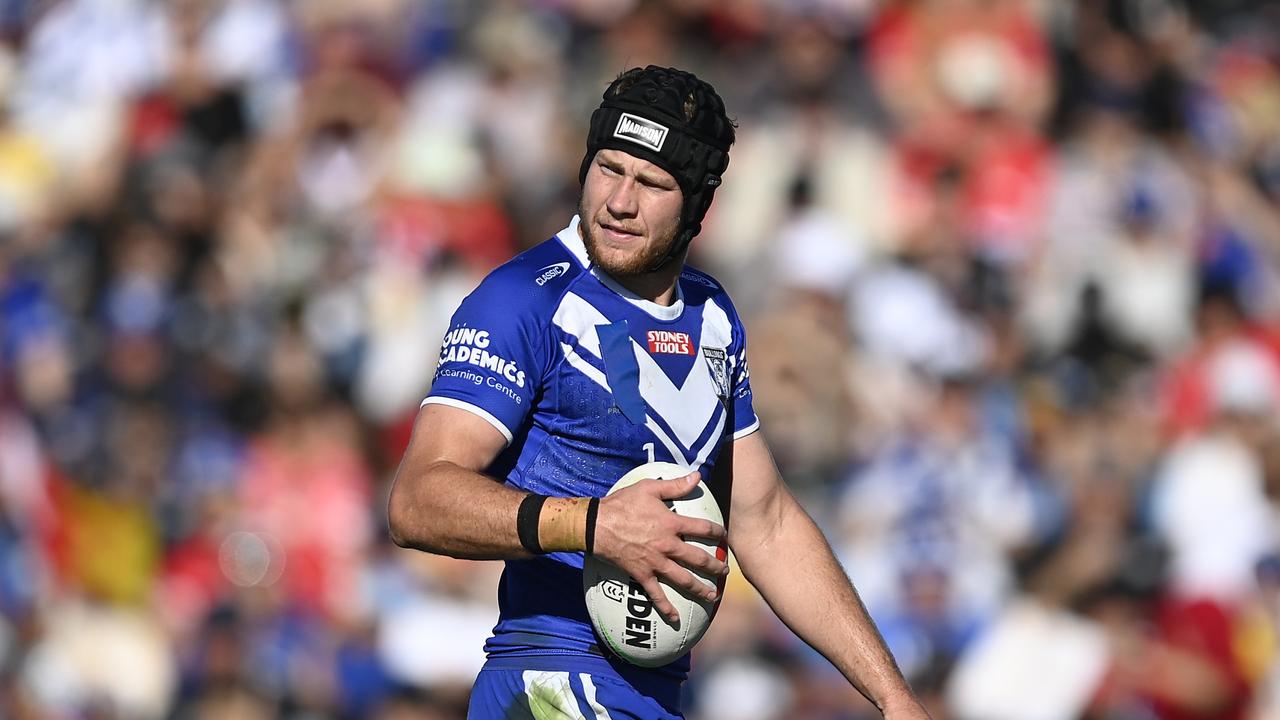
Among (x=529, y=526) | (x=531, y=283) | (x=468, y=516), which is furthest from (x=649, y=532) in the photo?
(x=531, y=283)

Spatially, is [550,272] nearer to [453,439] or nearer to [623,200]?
[623,200]

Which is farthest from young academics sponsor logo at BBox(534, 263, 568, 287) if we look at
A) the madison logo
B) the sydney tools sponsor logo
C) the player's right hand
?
the player's right hand

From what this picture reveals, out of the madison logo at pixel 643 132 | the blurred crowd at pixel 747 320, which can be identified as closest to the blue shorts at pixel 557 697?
the madison logo at pixel 643 132

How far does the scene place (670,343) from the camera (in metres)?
5.00

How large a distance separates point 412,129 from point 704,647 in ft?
15.4

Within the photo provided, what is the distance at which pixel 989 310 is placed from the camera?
36.3 ft

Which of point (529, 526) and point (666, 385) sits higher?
point (666, 385)

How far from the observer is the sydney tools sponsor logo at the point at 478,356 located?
462 centimetres

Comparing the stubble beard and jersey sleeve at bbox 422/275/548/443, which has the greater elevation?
the stubble beard

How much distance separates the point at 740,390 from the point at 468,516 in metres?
1.21

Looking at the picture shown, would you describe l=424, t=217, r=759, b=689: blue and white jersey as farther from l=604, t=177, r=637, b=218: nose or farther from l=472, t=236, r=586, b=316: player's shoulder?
l=604, t=177, r=637, b=218: nose

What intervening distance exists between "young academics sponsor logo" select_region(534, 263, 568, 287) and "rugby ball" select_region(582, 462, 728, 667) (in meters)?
0.57

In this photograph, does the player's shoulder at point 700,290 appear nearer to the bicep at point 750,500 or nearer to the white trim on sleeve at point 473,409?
the bicep at point 750,500

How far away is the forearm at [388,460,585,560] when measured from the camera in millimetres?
4273
